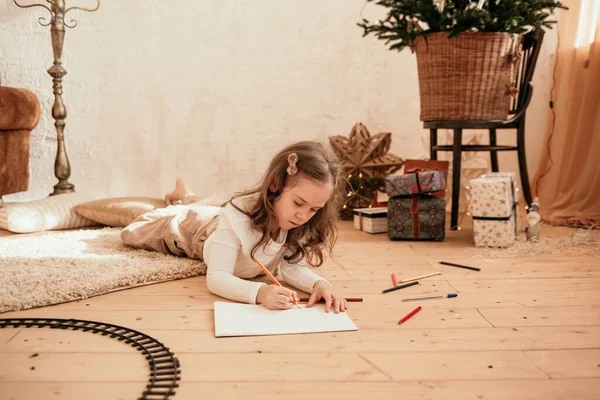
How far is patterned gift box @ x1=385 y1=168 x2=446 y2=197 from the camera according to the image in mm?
2342

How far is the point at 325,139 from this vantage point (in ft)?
11.5

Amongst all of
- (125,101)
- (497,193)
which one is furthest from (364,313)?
(125,101)

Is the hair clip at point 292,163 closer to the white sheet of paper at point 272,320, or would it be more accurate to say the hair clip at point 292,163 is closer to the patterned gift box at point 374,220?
the white sheet of paper at point 272,320

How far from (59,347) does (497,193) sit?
1.68m

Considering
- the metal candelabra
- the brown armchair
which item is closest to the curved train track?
the brown armchair

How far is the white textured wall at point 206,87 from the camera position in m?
3.30

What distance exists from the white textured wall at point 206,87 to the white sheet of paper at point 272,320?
7.06 ft

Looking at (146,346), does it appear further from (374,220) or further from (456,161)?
(456,161)

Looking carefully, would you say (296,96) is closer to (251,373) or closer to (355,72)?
(355,72)

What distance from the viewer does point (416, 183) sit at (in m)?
2.35

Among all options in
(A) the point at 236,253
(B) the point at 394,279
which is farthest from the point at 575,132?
(A) the point at 236,253

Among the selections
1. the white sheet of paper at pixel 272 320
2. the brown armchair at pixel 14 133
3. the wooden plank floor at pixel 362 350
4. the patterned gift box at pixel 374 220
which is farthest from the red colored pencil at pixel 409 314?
the brown armchair at pixel 14 133

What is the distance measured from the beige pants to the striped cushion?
660mm

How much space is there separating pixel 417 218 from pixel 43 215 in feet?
5.43
